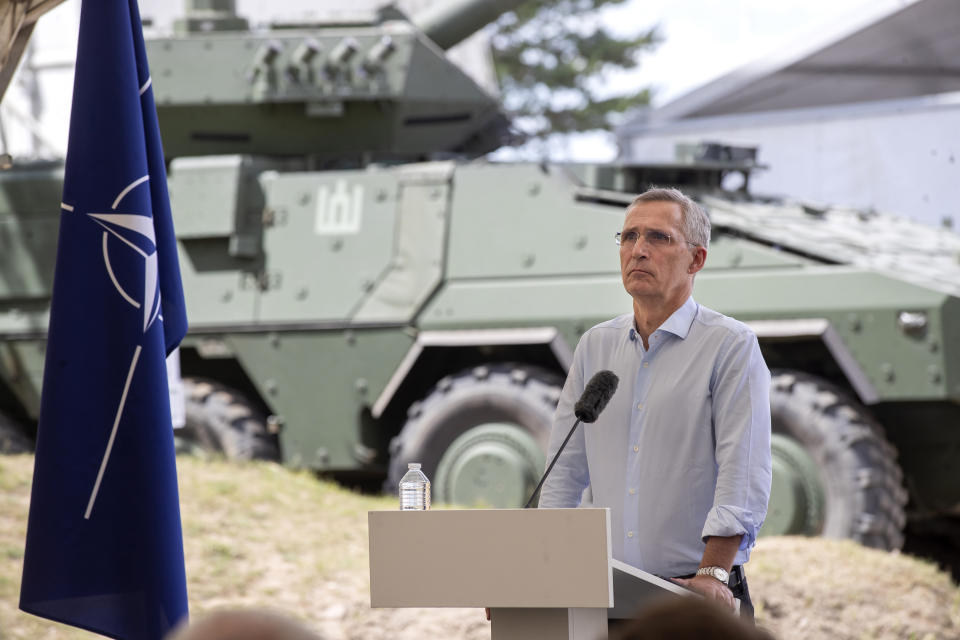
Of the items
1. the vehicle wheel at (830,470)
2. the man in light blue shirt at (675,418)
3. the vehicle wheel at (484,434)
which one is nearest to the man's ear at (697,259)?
the man in light blue shirt at (675,418)

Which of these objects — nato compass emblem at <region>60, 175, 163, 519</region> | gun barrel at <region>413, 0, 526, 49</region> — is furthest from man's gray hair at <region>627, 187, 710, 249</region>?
gun barrel at <region>413, 0, 526, 49</region>

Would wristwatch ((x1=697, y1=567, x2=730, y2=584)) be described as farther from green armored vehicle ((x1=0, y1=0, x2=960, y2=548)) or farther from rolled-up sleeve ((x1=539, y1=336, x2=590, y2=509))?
green armored vehicle ((x1=0, y1=0, x2=960, y2=548))

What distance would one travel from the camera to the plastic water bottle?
3.50 m

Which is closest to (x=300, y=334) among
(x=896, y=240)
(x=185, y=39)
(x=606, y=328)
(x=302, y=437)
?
(x=302, y=437)

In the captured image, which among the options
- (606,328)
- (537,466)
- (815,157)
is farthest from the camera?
(815,157)

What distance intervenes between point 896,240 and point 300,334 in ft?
13.4

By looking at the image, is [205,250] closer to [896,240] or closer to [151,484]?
[896,240]

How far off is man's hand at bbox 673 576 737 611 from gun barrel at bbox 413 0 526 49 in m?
7.88

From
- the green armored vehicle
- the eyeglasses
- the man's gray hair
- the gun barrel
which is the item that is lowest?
the green armored vehicle

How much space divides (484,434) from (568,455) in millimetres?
5337

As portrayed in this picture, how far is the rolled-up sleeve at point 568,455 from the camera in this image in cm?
385

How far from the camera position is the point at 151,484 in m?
4.65

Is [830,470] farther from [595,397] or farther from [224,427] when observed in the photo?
[595,397]

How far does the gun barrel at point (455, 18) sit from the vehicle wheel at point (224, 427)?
3188 millimetres
